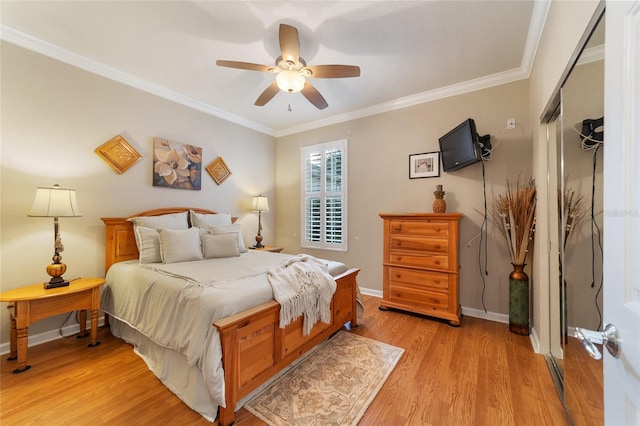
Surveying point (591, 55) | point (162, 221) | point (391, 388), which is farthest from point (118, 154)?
point (591, 55)

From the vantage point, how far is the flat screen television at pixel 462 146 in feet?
8.54

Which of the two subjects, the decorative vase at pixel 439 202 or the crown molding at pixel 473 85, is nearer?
the crown molding at pixel 473 85

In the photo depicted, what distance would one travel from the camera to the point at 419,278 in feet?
9.50

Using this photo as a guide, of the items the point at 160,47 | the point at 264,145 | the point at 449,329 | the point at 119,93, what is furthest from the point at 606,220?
the point at 264,145

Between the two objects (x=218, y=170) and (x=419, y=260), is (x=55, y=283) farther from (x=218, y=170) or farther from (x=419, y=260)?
(x=419, y=260)

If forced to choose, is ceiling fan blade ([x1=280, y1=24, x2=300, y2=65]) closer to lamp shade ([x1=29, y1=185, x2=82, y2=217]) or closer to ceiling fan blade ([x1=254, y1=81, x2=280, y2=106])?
ceiling fan blade ([x1=254, y1=81, x2=280, y2=106])

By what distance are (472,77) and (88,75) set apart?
4195mm

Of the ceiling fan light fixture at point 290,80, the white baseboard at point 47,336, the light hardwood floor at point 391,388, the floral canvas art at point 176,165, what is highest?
the ceiling fan light fixture at point 290,80

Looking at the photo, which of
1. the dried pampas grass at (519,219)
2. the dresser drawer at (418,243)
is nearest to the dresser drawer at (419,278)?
the dresser drawer at (418,243)

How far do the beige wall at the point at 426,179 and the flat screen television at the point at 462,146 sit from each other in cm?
17

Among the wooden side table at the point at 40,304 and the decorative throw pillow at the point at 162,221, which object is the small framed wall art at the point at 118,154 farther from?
the wooden side table at the point at 40,304

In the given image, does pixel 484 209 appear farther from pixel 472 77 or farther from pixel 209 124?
pixel 209 124

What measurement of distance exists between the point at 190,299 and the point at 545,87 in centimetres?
308

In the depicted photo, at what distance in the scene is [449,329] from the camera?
262cm
